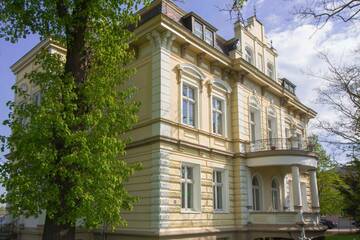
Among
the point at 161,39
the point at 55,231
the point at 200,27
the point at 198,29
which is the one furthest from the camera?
the point at 200,27

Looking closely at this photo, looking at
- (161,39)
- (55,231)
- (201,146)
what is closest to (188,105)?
(201,146)

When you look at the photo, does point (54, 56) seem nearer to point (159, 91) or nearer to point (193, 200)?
point (159, 91)

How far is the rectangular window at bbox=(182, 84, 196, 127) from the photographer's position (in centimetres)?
1681

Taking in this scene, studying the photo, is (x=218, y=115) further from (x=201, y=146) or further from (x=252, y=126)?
(x=252, y=126)

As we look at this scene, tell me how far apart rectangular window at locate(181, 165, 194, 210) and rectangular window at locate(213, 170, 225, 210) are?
175 cm

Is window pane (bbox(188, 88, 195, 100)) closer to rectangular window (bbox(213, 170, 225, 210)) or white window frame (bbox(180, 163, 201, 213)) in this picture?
white window frame (bbox(180, 163, 201, 213))

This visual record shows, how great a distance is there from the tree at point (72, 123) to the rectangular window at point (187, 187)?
18.5ft

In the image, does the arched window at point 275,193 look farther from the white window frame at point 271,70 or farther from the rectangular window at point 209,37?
the rectangular window at point 209,37

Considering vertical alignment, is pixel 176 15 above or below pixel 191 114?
above

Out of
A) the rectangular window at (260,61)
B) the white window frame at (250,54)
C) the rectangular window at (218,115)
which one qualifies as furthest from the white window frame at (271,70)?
the rectangular window at (218,115)

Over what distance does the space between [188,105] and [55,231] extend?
9.33 m

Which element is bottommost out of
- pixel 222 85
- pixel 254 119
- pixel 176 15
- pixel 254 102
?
pixel 254 119

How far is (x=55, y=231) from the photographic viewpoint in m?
9.15

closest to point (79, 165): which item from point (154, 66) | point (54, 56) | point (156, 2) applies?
point (54, 56)
